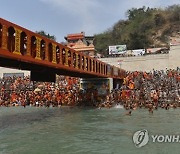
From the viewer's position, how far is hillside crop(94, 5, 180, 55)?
90.8 metres

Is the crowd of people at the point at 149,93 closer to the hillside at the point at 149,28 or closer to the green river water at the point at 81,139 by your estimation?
the green river water at the point at 81,139

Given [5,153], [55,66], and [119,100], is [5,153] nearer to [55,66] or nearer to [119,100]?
[55,66]

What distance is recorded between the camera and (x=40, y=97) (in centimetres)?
3862

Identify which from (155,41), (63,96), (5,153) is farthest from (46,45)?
(155,41)

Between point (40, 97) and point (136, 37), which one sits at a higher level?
point (136, 37)

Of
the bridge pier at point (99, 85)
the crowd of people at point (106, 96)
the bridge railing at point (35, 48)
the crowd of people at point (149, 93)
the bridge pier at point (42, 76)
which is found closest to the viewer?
the bridge railing at point (35, 48)

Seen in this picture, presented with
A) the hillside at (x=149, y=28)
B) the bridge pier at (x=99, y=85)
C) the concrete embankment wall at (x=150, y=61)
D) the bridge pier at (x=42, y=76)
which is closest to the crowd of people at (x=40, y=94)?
the bridge pier at (x=99, y=85)

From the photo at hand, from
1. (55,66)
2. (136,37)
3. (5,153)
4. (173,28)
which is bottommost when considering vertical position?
(5,153)

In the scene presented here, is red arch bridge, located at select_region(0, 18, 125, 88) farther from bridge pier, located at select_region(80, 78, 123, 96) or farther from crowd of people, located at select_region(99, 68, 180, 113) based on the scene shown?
bridge pier, located at select_region(80, 78, 123, 96)

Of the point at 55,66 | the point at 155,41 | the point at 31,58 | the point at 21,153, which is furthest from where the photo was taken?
the point at 155,41

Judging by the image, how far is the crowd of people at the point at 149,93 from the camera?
1221 inches

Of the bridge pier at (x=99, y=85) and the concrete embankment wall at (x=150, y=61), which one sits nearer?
the bridge pier at (x=99, y=85)

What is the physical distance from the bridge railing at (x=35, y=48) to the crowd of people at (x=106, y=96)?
6892mm

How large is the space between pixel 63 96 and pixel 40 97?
2.93 meters
